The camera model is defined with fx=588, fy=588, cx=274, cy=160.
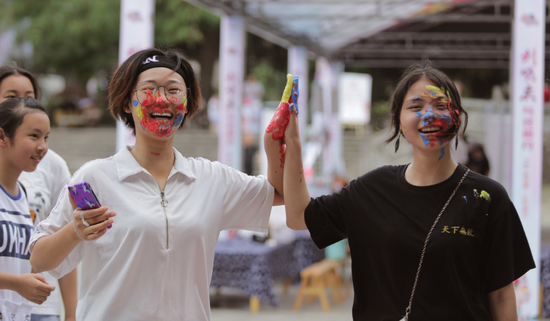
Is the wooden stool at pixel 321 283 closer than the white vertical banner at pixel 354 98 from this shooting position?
Yes

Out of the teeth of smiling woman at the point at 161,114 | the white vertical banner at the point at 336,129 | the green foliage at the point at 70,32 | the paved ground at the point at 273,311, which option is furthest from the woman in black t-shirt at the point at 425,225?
the green foliage at the point at 70,32

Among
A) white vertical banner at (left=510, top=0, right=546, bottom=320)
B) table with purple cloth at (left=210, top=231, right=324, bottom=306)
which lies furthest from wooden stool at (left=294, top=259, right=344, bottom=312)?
white vertical banner at (left=510, top=0, right=546, bottom=320)

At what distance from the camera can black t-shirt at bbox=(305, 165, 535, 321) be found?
1875mm

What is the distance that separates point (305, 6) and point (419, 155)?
319 inches

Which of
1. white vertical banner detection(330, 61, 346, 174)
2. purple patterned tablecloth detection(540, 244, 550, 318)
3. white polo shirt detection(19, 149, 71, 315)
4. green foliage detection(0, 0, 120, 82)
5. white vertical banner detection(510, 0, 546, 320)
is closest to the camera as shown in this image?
white polo shirt detection(19, 149, 71, 315)

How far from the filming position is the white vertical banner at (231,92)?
7.50 m

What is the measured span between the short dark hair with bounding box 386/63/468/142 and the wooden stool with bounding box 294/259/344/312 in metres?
4.54

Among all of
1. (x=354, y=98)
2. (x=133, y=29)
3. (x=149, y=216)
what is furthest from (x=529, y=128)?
(x=354, y=98)

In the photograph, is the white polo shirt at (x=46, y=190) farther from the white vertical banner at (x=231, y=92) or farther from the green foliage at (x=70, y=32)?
the green foliage at (x=70, y=32)

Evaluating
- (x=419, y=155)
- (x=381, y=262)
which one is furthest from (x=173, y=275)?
(x=419, y=155)

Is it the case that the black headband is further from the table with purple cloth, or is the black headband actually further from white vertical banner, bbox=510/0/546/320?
white vertical banner, bbox=510/0/546/320

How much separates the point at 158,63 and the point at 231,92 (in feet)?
18.2

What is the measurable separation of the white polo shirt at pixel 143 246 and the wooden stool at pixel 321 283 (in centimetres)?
466

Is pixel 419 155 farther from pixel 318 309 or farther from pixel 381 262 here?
pixel 318 309
